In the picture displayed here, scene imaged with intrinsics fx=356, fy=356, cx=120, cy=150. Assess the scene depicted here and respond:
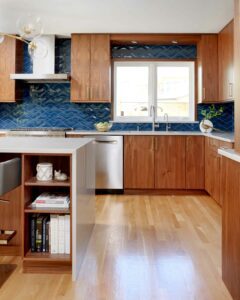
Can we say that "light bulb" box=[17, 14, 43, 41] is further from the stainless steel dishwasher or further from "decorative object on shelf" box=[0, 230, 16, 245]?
the stainless steel dishwasher

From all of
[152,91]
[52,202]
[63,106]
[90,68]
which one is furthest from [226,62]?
[52,202]

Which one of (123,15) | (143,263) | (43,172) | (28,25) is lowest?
(143,263)

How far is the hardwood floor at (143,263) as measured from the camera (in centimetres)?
224

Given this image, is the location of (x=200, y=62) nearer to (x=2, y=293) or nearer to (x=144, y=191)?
(x=144, y=191)

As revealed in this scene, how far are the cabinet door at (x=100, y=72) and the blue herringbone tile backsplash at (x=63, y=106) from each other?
1.24ft

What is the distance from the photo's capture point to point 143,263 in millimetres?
2711

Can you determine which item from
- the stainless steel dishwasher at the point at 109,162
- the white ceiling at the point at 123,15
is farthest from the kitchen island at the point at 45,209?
the stainless steel dishwasher at the point at 109,162

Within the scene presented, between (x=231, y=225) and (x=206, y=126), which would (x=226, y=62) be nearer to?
(x=206, y=126)

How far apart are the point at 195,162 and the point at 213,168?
589mm

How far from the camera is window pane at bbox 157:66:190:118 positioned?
19.4 ft

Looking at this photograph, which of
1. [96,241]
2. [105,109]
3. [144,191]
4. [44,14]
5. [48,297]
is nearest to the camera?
[48,297]

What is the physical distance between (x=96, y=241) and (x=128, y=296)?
1.07 m

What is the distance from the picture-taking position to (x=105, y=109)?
5.88 meters

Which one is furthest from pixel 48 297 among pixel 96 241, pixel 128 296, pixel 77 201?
pixel 96 241
